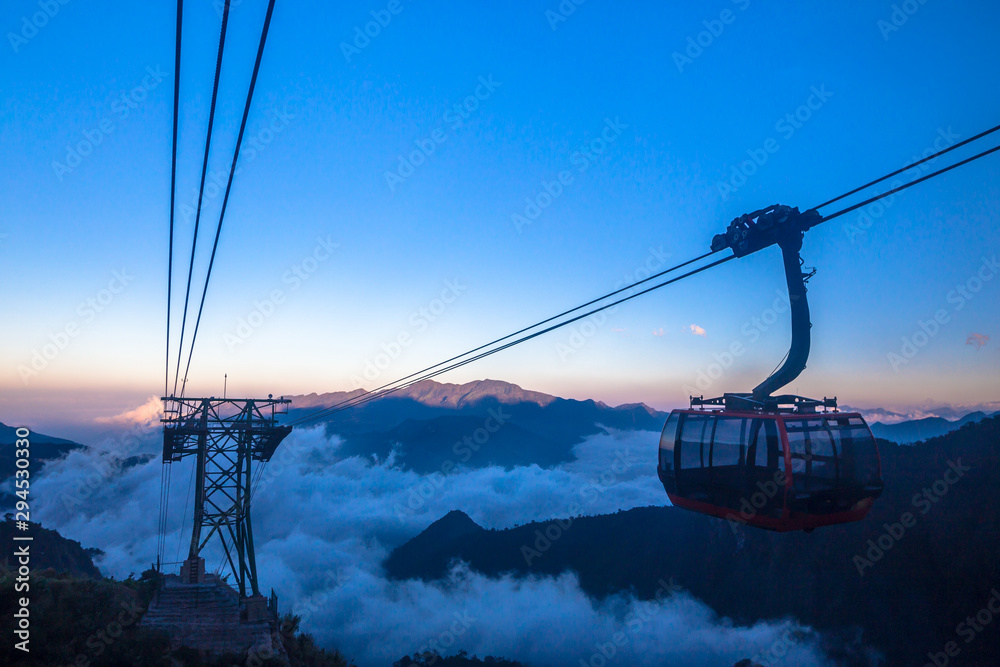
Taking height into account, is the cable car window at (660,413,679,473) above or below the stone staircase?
above

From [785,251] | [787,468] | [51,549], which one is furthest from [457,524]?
[785,251]

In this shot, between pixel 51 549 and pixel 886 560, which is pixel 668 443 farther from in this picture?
pixel 886 560

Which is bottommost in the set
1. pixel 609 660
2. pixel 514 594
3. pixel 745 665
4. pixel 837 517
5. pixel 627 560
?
pixel 609 660

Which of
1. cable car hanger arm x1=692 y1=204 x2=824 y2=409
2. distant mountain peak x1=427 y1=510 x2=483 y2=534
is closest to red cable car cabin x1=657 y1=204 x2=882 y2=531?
cable car hanger arm x1=692 y1=204 x2=824 y2=409

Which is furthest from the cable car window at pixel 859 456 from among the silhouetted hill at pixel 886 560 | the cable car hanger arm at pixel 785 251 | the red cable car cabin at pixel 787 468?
the silhouetted hill at pixel 886 560

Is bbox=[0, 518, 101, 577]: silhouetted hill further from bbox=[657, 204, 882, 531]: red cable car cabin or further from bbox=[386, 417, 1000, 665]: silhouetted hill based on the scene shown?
bbox=[386, 417, 1000, 665]: silhouetted hill

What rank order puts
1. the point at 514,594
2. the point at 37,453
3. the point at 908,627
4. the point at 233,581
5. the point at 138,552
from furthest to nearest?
the point at 138,552 < the point at 514,594 < the point at 37,453 < the point at 908,627 < the point at 233,581

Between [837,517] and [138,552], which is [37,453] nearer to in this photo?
[138,552]

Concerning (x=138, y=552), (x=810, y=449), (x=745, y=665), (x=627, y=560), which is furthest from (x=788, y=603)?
(x=138, y=552)
